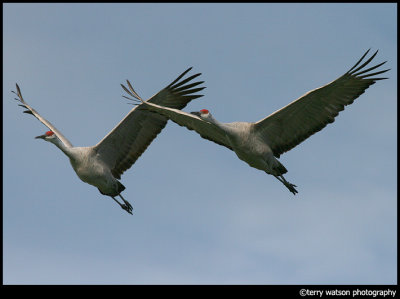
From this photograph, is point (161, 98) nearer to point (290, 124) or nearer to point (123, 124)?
point (123, 124)

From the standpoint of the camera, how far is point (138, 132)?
64.3 ft

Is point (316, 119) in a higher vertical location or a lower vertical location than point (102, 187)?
higher

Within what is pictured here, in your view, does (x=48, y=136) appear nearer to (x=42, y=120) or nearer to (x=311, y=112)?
(x=42, y=120)

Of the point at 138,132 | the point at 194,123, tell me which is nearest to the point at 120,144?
the point at 138,132

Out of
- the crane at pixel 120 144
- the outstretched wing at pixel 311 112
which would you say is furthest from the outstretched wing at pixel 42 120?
the outstretched wing at pixel 311 112

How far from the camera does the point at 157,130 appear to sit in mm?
19734

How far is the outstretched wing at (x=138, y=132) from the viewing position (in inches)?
764

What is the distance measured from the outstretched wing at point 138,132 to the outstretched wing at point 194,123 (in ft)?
2.49

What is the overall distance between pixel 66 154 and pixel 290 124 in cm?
502

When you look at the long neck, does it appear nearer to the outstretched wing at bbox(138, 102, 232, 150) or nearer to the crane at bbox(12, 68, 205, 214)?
the crane at bbox(12, 68, 205, 214)

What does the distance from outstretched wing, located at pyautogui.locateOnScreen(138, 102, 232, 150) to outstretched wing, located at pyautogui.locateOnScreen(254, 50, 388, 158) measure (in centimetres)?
91

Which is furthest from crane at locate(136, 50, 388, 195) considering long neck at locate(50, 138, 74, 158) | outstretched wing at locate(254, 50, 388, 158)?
long neck at locate(50, 138, 74, 158)

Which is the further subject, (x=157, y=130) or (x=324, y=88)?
(x=157, y=130)
